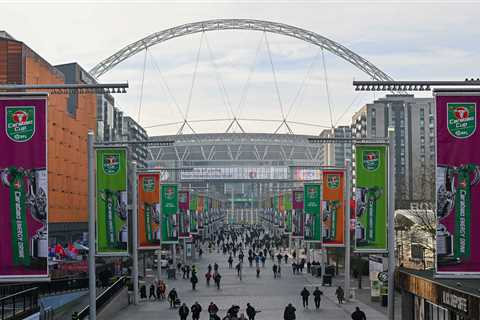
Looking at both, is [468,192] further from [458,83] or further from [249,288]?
[249,288]

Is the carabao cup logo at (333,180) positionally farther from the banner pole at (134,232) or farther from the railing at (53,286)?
the railing at (53,286)

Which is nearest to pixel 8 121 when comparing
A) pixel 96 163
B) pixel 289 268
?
pixel 96 163

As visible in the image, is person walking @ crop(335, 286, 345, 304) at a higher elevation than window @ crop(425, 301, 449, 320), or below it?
below

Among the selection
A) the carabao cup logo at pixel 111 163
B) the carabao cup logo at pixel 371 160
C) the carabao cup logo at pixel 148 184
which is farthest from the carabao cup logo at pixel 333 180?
the carabao cup logo at pixel 371 160

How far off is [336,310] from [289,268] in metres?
41.5

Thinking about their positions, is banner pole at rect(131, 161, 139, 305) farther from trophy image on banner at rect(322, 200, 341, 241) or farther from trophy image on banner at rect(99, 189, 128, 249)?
trophy image on banner at rect(99, 189, 128, 249)

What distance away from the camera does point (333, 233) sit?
52031 mm

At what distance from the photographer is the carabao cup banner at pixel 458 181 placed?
69.1ft

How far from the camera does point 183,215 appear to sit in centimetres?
7356

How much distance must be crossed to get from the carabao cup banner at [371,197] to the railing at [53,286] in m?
12.8

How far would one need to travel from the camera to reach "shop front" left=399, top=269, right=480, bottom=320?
69.7ft

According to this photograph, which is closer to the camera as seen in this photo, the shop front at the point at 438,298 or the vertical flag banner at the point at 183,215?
the shop front at the point at 438,298

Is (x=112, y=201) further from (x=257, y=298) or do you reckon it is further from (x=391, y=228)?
(x=257, y=298)

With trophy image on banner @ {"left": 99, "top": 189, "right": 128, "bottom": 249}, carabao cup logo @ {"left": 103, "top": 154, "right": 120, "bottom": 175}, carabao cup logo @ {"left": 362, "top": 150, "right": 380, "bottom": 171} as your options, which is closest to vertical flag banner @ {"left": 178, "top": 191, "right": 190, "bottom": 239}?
trophy image on banner @ {"left": 99, "top": 189, "right": 128, "bottom": 249}
